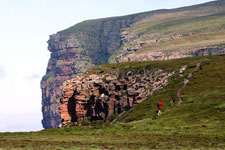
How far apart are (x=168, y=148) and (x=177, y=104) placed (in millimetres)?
51543

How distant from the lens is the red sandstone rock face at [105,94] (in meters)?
130

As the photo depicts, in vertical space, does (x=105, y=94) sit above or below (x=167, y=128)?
above

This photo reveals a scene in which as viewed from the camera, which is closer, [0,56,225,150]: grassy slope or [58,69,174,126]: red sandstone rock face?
[0,56,225,150]: grassy slope

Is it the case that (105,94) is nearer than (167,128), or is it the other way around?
(167,128)

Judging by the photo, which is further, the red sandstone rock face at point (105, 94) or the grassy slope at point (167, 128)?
the red sandstone rock face at point (105, 94)

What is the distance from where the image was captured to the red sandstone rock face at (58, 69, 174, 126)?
426 ft

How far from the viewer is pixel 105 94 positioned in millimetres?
136500

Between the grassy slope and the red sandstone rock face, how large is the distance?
23.2 ft

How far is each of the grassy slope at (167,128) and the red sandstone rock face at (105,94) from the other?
708cm

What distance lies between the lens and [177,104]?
346 feet

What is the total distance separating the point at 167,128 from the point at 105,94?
192 ft

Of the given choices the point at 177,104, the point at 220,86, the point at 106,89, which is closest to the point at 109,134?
the point at 177,104

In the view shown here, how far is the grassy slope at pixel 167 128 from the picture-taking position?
198 ft

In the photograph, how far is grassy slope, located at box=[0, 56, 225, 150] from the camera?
198ft
